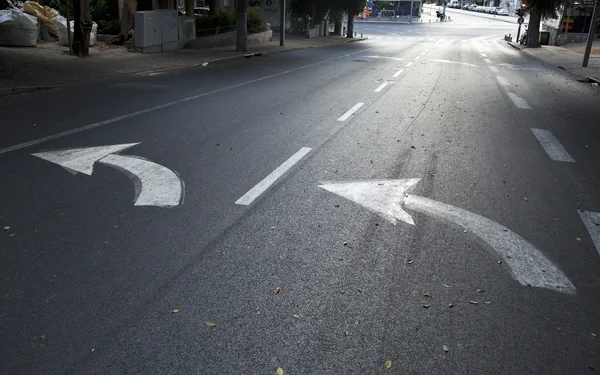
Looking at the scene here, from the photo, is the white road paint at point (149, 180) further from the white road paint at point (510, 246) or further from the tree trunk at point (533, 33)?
the tree trunk at point (533, 33)

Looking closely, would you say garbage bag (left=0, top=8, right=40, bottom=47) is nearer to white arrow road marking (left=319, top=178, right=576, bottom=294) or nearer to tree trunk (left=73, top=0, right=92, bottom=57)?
tree trunk (left=73, top=0, right=92, bottom=57)

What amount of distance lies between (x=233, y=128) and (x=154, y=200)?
3576 millimetres

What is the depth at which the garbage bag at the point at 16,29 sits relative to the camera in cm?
1902

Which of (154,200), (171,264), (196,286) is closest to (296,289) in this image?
(196,286)

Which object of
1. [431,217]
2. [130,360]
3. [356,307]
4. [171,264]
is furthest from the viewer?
[431,217]

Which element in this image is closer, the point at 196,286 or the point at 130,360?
the point at 130,360

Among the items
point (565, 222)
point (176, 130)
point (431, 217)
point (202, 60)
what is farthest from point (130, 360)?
point (202, 60)

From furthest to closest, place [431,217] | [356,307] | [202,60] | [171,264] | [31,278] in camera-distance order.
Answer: [202,60]
[431,217]
[171,264]
[31,278]
[356,307]

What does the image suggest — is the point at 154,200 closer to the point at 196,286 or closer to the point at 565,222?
the point at 196,286

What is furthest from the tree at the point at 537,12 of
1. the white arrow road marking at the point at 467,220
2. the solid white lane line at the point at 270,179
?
the white arrow road marking at the point at 467,220

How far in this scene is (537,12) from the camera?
38.3 m

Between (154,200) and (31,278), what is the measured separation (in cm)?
168

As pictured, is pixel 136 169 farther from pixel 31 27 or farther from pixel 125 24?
pixel 125 24

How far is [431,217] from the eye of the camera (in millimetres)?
5066
